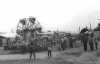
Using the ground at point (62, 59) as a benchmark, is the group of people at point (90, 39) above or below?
above

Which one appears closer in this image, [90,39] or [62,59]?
[62,59]

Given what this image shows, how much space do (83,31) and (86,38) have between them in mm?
946

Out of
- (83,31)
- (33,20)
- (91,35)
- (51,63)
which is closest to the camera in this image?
(51,63)

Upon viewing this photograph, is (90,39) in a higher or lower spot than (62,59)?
higher

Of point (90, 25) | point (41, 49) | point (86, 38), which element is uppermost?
point (90, 25)

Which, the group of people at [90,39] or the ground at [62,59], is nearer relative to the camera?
the ground at [62,59]

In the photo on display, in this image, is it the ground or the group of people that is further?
the group of people

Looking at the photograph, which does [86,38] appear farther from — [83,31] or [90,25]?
[90,25]

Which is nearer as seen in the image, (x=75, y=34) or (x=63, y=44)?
(x=63, y=44)

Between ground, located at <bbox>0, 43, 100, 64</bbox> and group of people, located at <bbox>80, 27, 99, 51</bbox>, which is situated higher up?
group of people, located at <bbox>80, 27, 99, 51</bbox>

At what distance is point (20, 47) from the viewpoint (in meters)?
20.0

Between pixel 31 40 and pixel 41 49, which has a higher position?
pixel 31 40

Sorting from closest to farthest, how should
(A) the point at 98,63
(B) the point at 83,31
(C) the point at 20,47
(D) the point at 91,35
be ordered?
(A) the point at 98,63 → (D) the point at 91,35 → (B) the point at 83,31 → (C) the point at 20,47

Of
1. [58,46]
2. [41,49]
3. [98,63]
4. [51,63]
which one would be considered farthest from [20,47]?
[98,63]
